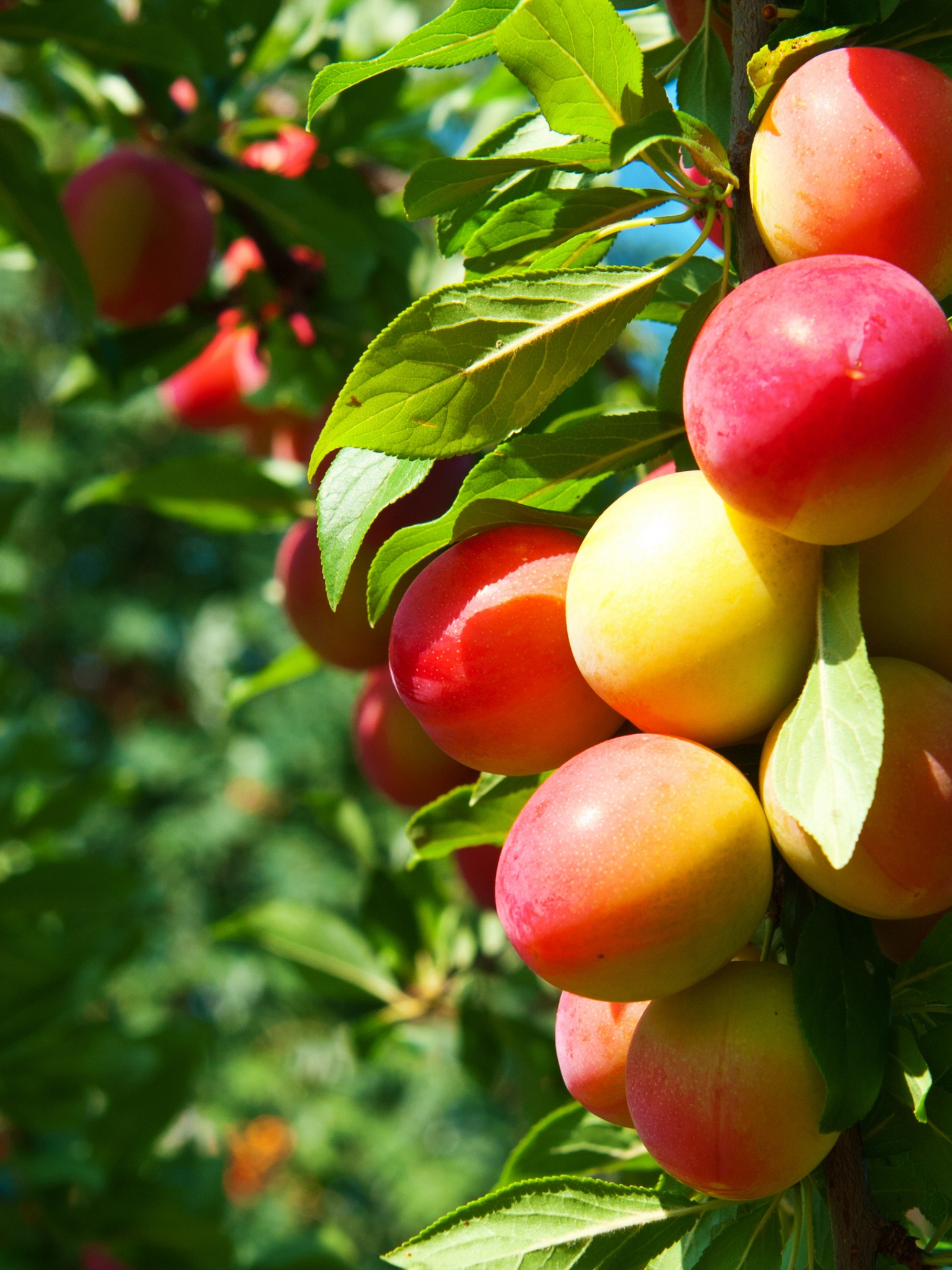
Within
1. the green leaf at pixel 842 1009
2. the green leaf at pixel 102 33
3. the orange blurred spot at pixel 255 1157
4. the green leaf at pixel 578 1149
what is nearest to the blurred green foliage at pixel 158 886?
the green leaf at pixel 102 33

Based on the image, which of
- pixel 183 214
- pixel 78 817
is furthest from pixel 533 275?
pixel 78 817

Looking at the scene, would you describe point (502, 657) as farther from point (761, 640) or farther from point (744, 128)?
point (744, 128)

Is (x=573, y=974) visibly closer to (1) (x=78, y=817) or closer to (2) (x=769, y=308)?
(2) (x=769, y=308)

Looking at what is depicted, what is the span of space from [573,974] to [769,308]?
201 millimetres

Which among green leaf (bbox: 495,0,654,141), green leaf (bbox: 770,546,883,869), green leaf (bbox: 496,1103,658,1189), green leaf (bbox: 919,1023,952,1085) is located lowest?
green leaf (bbox: 496,1103,658,1189)

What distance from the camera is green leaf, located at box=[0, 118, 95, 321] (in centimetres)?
75

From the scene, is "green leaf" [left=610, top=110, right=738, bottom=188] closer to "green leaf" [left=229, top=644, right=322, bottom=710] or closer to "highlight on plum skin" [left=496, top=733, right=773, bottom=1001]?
"highlight on plum skin" [left=496, top=733, right=773, bottom=1001]

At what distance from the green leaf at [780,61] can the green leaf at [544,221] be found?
0.05m

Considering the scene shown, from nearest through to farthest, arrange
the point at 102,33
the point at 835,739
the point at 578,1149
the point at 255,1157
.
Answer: the point at 835,739, the point at 578,1149, the point at 102,33, the point at 255,1157

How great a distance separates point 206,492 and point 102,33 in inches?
12.1

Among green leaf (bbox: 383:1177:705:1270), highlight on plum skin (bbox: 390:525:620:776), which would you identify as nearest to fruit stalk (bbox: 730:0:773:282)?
highlight on plum skin (bbox: 390:525:620:776)

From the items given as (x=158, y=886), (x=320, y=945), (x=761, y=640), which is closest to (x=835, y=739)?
(x=761, y=640)

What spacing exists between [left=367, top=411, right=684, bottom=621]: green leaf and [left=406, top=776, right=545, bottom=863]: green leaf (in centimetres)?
11

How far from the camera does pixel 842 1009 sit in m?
0.33
